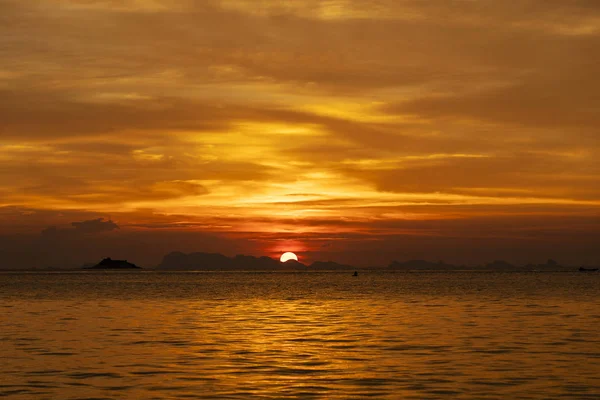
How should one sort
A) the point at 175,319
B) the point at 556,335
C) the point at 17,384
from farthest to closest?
the point at 175,319, the point at 556,335, the point at 17,384

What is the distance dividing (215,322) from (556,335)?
28167 millimetres

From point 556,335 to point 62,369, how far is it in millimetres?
32703

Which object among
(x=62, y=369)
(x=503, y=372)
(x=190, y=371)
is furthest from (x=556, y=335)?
(x=62, y=369)

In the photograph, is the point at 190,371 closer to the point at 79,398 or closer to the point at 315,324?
the point at 79,398

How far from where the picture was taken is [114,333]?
56531mm

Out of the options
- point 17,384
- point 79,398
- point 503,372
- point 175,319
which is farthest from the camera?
point 175,319

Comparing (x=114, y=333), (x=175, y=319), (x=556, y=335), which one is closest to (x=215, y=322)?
(x=175, y=319)

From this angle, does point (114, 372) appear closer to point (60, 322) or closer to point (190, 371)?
point (190, 371)

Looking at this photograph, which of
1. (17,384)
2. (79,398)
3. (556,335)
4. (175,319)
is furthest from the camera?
(175,319)

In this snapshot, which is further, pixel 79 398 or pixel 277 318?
pixel 277 318

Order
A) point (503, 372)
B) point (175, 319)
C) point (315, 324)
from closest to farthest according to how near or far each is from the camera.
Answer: point (503, 372)
point (315, 324)
point (175, 319)

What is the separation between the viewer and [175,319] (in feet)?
234

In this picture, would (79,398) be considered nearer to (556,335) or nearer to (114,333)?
(114,333)

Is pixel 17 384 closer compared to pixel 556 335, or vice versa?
pixel 17 384
